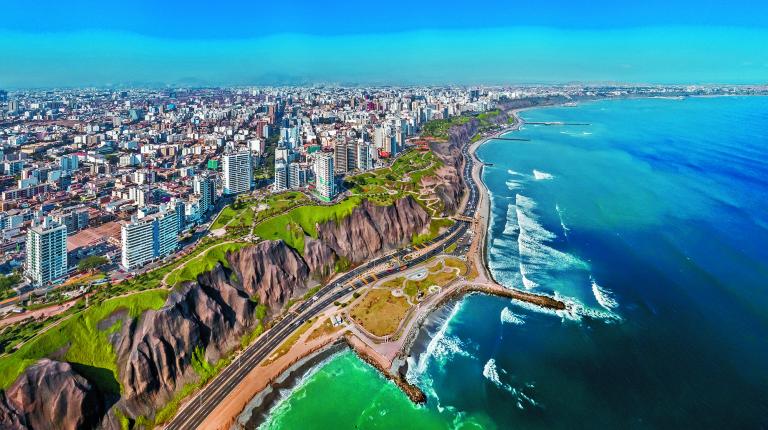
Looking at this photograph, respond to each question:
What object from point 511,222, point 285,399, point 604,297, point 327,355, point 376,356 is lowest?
point 285,399

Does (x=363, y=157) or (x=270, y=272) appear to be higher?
(x=363, y=157)

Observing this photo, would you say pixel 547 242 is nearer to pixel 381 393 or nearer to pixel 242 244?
pixel 381 393

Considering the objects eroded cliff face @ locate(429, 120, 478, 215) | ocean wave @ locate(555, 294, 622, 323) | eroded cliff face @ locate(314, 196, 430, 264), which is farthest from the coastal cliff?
ocean wave @ locate(555, 294, 622, 323)

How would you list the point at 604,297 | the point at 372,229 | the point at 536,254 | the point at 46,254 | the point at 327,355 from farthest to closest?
the point at 372,229
the point at 536,254
the point at 604,297
the point at 46,254
the point at 327,355

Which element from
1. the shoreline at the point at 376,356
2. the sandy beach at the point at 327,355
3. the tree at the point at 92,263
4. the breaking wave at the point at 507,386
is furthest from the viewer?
the tree at the point at 92,263

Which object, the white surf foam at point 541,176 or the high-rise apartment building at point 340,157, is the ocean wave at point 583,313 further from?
the white surf foam at point 541,176

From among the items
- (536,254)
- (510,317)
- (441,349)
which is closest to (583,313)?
(510,317)

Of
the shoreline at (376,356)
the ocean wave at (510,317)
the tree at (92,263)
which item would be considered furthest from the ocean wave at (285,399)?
the tree at (92,263)

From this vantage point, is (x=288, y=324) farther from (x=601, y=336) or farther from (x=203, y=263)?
(x=601, y=336)
